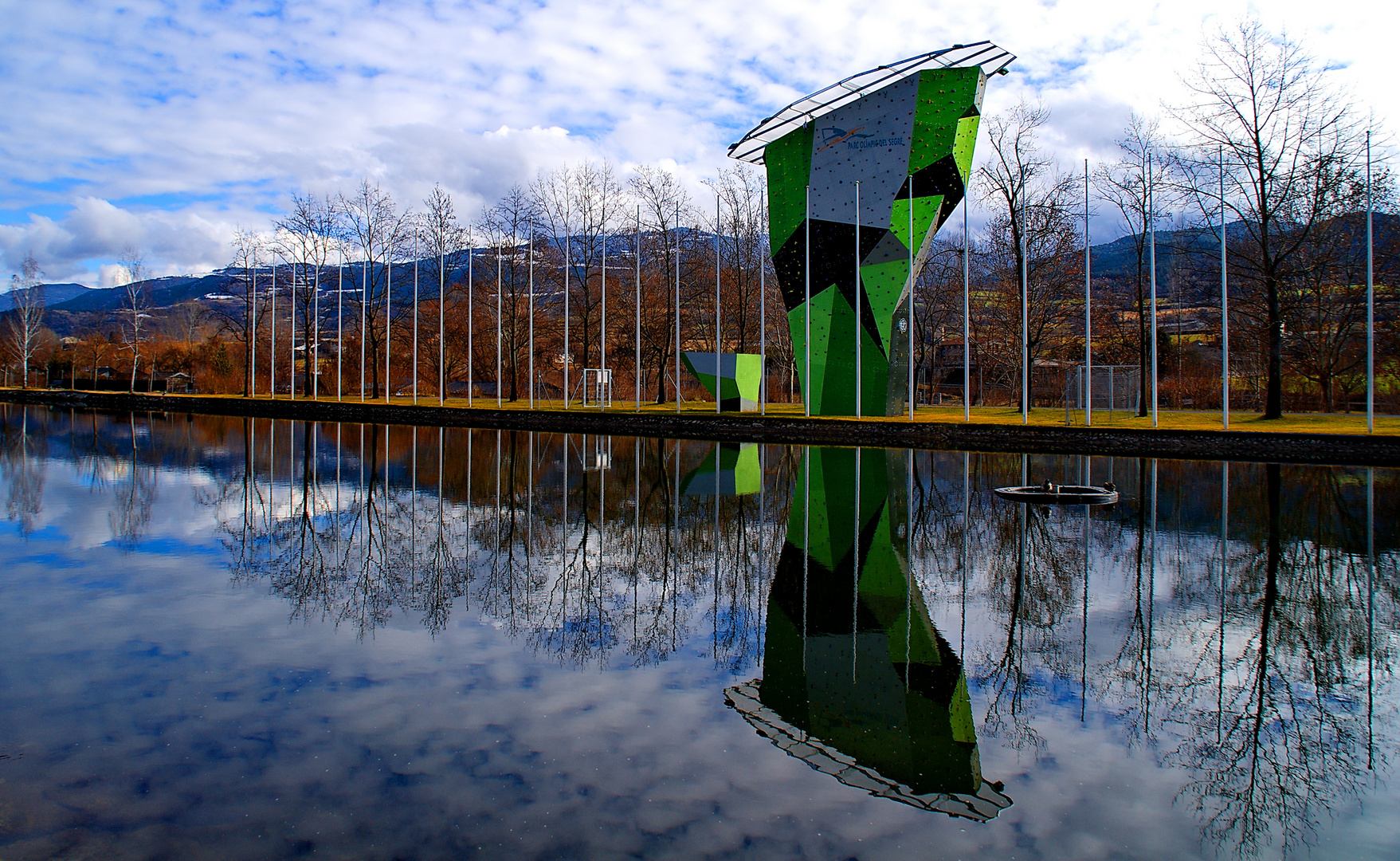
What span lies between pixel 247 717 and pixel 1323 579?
29.5 feet

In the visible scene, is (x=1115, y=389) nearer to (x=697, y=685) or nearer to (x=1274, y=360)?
(x=1274, y=360)

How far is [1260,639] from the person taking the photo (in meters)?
6.32

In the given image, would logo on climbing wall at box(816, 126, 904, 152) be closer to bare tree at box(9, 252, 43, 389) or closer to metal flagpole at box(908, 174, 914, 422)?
metal flagpole at box(908, 174, 914, 422)

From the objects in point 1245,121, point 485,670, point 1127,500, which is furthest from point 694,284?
point 485,670

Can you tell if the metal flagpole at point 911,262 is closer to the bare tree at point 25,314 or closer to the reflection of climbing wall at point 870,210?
the reflection of climbing wall at point 870,210

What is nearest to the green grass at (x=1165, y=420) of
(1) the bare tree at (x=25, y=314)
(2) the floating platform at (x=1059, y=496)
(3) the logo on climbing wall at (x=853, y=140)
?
(3) the logo on climbing wall at (x=853, y=140)

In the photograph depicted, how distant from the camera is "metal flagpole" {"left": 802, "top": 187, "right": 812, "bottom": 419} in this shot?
94.9 ft

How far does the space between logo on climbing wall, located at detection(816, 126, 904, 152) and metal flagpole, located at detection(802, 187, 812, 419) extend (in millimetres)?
1629

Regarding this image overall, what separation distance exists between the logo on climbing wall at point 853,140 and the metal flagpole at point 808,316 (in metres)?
1.63

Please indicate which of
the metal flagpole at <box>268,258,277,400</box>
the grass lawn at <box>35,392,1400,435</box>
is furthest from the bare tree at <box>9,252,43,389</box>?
the grass lawn at <box>35,392,1400,435</box>

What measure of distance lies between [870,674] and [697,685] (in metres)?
1.12

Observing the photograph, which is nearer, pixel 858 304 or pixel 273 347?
pixel 858 304

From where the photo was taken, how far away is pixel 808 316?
2914 centimetres

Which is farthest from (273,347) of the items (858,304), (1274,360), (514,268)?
(1274,360)
